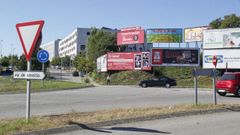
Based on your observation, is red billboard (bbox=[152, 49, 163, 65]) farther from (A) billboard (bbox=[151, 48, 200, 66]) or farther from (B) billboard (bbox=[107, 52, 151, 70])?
(B) billboard (bbox=[107, 52, 151, 70])

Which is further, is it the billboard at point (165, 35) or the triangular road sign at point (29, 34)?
the billboard at point (165, 35)

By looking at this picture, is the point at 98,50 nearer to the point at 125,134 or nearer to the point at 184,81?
the point at 184,81

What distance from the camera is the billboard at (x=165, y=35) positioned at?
2908 inches

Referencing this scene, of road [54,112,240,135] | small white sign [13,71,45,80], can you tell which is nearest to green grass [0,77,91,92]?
road [54,112,240,135]

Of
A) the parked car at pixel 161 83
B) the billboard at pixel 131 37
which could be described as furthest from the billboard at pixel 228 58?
the billboard at pixel 131 37

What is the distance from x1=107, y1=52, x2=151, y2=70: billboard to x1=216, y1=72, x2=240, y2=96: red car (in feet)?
117

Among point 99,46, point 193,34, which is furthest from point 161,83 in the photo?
point 99,46

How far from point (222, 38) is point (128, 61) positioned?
50.2 feet

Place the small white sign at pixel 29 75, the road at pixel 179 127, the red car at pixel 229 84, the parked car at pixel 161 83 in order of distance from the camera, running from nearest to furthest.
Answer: the small white sign at pixel 29 75
the road at pixel 179 127
the red car at pixel 229 84
the parked car at pixel 161 83

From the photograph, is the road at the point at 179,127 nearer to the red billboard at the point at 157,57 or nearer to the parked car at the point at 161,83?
the parked car at the point at 161,83

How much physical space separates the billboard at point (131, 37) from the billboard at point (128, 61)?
33.2 feet

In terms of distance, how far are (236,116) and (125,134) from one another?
573 centimetres

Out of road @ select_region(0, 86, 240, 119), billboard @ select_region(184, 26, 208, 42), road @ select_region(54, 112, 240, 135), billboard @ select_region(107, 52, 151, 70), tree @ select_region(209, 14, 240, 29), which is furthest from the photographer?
tree @ select_region(209, 14, 240, 29)

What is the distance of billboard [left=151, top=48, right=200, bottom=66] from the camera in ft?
207
